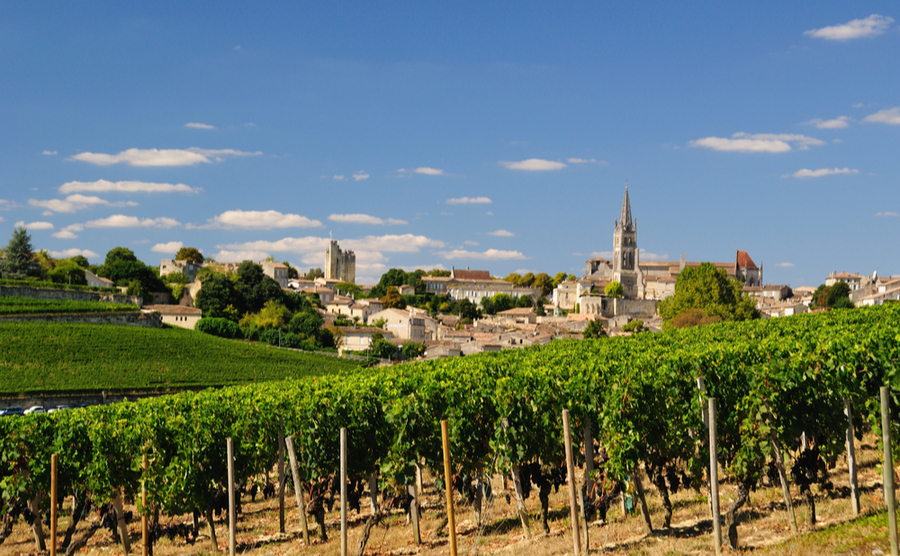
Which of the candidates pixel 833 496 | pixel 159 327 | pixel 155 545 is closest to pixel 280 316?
pixel 159 327

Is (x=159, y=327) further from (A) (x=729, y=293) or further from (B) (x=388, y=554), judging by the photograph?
(B) (x=388, y=554)

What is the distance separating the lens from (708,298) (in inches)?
2426

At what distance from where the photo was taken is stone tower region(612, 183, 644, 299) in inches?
6033

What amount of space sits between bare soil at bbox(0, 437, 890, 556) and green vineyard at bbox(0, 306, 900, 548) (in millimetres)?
549

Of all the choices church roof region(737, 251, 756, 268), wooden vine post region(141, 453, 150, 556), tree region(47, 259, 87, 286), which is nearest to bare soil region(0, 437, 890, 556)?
wooden vine post region(141, 453, 150, 556)

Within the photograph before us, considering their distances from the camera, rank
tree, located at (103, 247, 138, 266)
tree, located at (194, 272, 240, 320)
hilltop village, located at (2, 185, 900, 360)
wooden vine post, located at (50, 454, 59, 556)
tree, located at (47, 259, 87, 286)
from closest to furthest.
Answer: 1. wooden vine post, located at (50, 454, 59, 556)
2. hilltop village, located at (2, 185, 900, 360)
3. tree, located at (194, 272, 240, 320)
4. tree, located at (47, 259, 87, 286)
5. tree, located at (103, 247, 138, 266)

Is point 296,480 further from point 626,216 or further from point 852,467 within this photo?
point 626,216

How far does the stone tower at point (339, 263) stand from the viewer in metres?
188

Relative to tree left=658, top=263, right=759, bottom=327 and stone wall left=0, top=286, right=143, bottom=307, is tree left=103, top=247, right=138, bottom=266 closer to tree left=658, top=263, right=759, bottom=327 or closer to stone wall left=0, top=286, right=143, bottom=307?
stone wall left=0, top=286, right=143, bottom=307

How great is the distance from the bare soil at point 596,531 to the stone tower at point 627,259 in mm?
A: 142721

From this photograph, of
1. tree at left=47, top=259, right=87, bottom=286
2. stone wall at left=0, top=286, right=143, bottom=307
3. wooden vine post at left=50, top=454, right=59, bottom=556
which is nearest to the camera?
wooden vine post at left=50, top=454, right=59, bottom=556

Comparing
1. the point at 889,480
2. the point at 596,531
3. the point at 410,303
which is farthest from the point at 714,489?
the point at 410,303

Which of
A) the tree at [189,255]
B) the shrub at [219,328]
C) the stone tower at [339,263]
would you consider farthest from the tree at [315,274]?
the shrub at [219,328]

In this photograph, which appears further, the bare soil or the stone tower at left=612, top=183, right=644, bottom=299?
the stone tower at left=612, top=183, right=644, bottom=299
